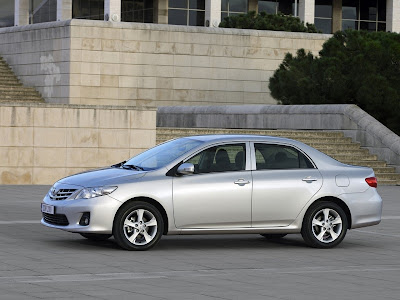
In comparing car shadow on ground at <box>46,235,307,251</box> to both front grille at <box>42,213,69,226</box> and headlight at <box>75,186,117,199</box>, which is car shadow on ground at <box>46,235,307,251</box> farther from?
headlight at <box>75,186,117,199</box>

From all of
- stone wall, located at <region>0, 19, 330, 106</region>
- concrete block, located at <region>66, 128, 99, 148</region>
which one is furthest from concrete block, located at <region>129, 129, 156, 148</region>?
stone wall, located at <region>0, 19, 330, 106</region>

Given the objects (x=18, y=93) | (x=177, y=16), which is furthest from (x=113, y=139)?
(x=177, y=16)

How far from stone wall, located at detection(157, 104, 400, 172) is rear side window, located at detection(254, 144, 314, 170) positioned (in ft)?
47.7

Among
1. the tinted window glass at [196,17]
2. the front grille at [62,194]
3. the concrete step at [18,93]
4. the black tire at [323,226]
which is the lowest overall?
the black tire at [323,226]

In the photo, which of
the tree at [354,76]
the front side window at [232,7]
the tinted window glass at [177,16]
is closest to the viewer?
the tree at [354,76]

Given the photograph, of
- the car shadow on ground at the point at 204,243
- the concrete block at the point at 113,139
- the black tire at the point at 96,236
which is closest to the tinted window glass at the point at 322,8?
the concrete block at the point at 113,139

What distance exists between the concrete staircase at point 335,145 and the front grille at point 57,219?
46.0ft

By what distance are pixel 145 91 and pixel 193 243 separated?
24.9 meters

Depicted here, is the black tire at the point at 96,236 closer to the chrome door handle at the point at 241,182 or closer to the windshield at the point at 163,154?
the windshield at the point at 163,154

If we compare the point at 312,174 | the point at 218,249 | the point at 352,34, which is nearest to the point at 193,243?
the point at 218,249

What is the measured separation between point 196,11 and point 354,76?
36.1 meters

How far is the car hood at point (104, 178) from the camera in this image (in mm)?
12242

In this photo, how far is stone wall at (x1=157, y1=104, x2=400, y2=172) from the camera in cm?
2805

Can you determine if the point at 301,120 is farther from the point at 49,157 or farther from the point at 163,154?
the point at 163,154
